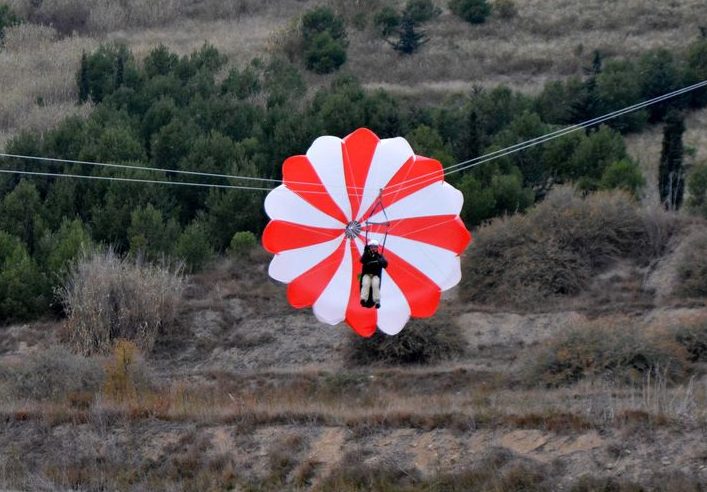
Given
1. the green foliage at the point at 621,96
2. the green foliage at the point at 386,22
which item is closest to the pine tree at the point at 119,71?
the green foliage at the point at 386,22

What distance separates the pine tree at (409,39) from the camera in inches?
2655

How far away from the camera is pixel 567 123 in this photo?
52906 millimetres

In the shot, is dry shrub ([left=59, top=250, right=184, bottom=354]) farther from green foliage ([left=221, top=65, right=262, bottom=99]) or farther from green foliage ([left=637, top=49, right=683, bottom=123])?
green foliage ([left=637, top=49, right=683, bottom=123])

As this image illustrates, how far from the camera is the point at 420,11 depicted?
233 ft

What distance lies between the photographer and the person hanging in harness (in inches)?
681

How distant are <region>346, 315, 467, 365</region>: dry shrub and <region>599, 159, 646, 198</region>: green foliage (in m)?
11.7

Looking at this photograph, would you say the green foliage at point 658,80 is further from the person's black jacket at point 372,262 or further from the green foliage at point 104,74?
the person's black jacket at point 372,262

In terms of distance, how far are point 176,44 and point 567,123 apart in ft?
79.4

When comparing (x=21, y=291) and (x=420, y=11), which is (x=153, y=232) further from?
(x=420, y=11)

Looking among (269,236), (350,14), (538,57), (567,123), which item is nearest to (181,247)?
(269,236)

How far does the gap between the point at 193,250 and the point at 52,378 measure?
1223 centimetres

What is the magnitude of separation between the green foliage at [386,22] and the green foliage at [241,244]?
110 feet

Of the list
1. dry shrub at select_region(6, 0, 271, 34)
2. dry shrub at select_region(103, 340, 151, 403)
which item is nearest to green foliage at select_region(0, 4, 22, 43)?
dry shrub at select_region(6, 0, 271, 34)

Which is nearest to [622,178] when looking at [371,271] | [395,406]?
[395,406]
